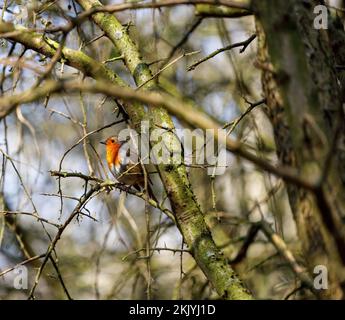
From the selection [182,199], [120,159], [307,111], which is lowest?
[307,111]

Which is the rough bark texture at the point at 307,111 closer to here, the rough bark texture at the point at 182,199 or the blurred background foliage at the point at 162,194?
the rough bark texture at the point at 182,199

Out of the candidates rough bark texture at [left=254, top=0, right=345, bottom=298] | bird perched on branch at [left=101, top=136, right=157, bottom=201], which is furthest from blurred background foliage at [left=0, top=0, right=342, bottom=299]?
rough bark texture at [left=254, top=0, right=345, bottom=298]

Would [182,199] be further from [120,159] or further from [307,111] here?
[120,159]

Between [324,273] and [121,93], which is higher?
[121,93]

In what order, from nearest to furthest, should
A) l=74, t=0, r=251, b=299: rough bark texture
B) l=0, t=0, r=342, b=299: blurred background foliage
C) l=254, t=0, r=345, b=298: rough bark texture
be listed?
l=254, t=0, r=345, b=298: rough bark texture → l=74, t=0, r=251, b=299: rough bark texture → l=0, t=0, r=342, b=299: blurred background foliage

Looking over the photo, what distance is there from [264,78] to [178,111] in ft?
2.97

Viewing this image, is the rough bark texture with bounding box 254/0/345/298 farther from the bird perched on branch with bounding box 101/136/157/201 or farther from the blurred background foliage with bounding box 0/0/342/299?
the bird perched on branch with bounding box 101/136/157/201

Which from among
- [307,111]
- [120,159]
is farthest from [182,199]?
[120,159]

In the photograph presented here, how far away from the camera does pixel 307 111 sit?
92.9 inches

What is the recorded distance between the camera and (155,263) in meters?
8.25

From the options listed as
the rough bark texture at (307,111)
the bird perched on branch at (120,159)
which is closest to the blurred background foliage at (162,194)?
the bird perched on branch at (120,159)

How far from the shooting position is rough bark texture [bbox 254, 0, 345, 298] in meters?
2.27

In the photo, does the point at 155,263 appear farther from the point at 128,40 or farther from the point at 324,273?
the point at 324,273
